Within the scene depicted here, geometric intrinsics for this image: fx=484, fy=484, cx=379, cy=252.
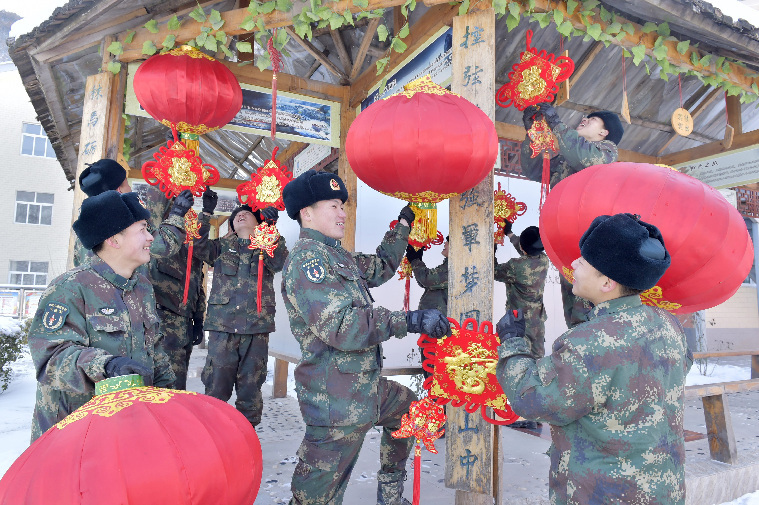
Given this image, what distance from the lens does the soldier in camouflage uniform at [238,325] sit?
3977 millimetres

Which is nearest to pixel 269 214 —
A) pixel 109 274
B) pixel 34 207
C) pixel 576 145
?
pixel 109 274

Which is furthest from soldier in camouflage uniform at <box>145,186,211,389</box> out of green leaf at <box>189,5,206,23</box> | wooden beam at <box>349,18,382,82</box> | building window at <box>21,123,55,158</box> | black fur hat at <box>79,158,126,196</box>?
building window at <box>21,123,55,158</box>

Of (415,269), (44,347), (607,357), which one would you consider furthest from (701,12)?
(44,347)

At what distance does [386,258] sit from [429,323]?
0.86m

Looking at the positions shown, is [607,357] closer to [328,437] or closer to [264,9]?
[328,437]

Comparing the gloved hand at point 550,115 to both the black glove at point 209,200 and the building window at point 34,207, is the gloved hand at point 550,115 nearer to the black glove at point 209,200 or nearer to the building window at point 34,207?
the black glove at point 209,200

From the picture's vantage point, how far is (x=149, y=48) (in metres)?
3.62

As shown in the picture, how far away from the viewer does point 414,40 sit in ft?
12.8

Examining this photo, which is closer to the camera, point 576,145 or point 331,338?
point 331,338

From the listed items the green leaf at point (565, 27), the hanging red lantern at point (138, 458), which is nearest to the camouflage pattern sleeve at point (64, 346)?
the hanging red lantern at point (138, 458)

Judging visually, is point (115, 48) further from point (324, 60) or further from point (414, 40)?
point (414, 40)

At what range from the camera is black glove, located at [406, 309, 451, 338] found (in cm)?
218

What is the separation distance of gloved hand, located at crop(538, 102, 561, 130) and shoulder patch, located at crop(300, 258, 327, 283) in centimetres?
157

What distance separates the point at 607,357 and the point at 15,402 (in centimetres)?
775
